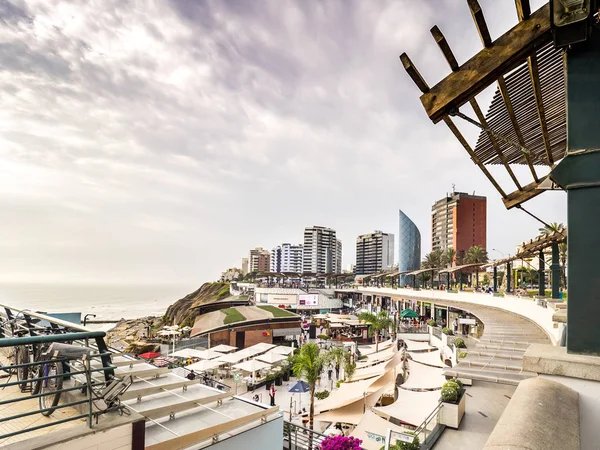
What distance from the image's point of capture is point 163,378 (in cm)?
784

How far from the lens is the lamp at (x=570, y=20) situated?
8.66ft

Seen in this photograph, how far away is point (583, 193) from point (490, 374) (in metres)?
4.92

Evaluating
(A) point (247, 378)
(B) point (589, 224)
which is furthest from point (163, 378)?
(A) point (247, 378)

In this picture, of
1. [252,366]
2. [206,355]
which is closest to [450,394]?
[252,366]

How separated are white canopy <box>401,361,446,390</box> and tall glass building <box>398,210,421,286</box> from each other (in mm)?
114774

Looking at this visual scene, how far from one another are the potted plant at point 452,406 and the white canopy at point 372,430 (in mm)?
3263

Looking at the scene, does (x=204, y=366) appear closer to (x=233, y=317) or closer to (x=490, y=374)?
(x=233, y=317)

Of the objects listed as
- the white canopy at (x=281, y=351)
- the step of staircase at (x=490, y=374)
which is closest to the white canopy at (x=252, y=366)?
the white canopy at (x=281, y=351)

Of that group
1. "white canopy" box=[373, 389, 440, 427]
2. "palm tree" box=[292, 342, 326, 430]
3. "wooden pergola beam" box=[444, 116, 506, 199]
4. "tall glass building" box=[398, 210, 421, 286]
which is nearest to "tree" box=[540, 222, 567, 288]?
"wooden pergola beam" box=[444, 116, 506, 199]

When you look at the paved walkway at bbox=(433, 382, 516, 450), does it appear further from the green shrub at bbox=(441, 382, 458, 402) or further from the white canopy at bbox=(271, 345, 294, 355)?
the white canopy at bbox=(271, 345, 294, 355)

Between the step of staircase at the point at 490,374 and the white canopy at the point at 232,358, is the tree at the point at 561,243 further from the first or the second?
the white canopy at the point at 232,358

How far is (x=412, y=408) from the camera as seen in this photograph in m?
11.4

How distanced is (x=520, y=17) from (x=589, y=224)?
1697 mm

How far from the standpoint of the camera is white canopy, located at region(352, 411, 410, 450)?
411 inches
